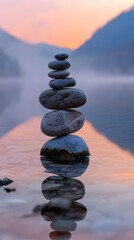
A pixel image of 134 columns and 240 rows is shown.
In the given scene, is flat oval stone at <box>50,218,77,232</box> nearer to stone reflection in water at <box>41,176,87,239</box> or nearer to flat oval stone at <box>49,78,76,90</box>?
stone reflection in water at <box>41,176,87,239</box>

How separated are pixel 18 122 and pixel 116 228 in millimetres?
22621

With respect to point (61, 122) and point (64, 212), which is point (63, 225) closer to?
point (64, 212)

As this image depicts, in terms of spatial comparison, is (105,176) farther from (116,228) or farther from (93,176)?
(116,228)

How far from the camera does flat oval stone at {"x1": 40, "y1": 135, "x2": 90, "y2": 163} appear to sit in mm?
17625

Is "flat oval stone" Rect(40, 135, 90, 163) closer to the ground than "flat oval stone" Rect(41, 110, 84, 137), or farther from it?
closer to the ground

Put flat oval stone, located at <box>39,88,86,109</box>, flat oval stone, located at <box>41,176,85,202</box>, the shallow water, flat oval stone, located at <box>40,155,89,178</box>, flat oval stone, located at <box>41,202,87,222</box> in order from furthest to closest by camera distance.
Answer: flat oval stone, located at <box>39,88,86,109</box>
flat oval stone, located at <box>40,155,89,178</box>
flat oval stone, located at <box>41,176,85,202</box>
flat oval stone, located at <box>41,202,87,222</box>
the shallow water

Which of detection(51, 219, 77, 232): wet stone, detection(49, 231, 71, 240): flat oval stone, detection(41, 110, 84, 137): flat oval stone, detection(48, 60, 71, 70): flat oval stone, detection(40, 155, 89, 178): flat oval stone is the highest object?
detection(48, 60, 71, 70): flat oval stone

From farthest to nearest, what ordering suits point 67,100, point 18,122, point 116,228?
point 18,122
point 67,100
point 116,228

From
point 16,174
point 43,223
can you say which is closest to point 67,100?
point 16,174

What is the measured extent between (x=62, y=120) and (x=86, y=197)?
6.18m

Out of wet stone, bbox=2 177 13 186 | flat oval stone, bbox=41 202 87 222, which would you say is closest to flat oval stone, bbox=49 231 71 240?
flat oval stone, bbox=41 202 87 222

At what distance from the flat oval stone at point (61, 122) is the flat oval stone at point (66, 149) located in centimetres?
29

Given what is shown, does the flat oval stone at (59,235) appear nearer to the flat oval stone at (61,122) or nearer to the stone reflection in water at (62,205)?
the stone reflection in water at (62,205)

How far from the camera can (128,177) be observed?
14484mm
